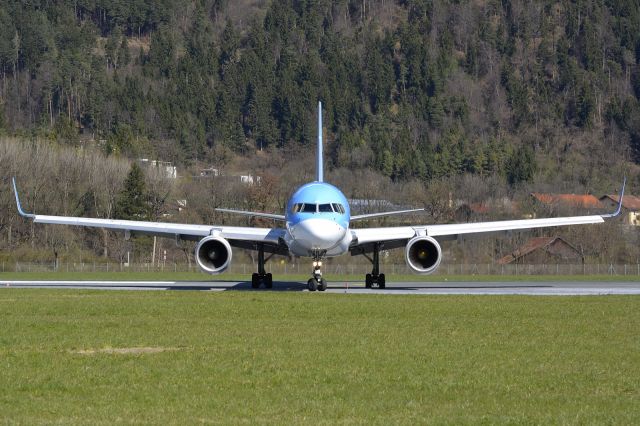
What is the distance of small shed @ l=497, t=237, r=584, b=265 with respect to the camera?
109750 mm

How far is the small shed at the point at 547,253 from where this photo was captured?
4321 inches

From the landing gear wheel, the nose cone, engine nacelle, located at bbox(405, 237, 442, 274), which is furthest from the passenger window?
engine nacelle, located at bbox(405, 237, 442, 274)

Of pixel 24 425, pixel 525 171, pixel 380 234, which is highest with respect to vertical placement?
pixel 525 171

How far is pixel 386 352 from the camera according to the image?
842 inches

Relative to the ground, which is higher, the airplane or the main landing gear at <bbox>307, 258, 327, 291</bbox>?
the airplane

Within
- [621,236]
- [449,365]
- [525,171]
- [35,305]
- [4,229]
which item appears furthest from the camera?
[525,171]

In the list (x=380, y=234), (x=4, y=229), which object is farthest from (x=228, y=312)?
(x=4, y=229)

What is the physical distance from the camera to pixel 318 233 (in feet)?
137

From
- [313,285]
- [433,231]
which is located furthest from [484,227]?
[313,285]

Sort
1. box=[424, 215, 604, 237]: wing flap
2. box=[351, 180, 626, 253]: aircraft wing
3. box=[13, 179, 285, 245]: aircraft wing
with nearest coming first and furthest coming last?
box=[13, 179, 285, 245]: aircraft wing → box=[351, 180, 626, 253]: aircraft wing → box=[424, 215, 604, 237]: wing flap

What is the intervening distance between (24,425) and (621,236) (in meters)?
110

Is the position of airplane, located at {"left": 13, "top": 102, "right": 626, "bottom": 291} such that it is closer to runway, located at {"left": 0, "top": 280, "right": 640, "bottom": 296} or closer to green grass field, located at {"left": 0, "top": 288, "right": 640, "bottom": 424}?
runway, located at {"left": 0, "top": 280, "right": 640, "bottom": 296}

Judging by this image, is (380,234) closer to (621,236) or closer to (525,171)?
(621,236)

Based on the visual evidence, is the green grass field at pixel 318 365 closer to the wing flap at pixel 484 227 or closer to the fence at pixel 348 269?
the wing flap at pixel 484 227
